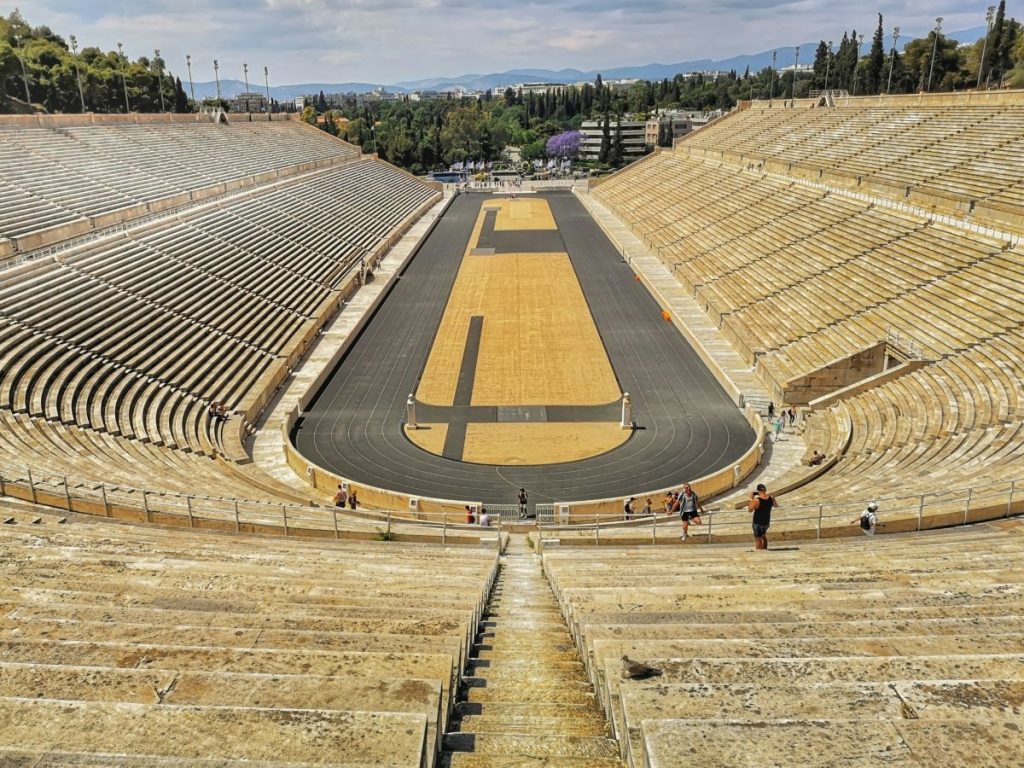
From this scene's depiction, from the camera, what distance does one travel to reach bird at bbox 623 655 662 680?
571 centimetres

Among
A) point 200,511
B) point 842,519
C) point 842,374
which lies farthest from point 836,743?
point 842,374

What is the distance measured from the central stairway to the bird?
488 millimetres

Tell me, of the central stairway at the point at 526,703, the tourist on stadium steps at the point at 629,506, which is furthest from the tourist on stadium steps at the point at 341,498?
the central stairway at the point at 526,703

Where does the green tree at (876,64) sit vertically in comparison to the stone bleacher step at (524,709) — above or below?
above

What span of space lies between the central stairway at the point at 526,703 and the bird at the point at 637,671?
0.49 meters

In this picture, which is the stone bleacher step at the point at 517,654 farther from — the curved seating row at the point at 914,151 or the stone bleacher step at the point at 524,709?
the curved seating row at the point at 914,151

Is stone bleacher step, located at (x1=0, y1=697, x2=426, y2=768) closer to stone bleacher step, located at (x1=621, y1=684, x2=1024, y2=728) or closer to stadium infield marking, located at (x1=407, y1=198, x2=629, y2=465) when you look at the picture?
stone bleacher step, located at (x1=621, y1=684, x2=1024, y2=728)

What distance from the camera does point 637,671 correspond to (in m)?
5.74

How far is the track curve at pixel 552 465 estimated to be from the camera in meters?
21.0

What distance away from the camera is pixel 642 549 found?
1370 centimetres

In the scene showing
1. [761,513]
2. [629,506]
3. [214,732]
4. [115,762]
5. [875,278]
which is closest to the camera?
[115,762]

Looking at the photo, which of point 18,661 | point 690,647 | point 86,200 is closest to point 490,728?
point 690,647

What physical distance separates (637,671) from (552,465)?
Answer: 1628 cm

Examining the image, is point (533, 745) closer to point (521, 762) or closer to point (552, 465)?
point (521, 762)
